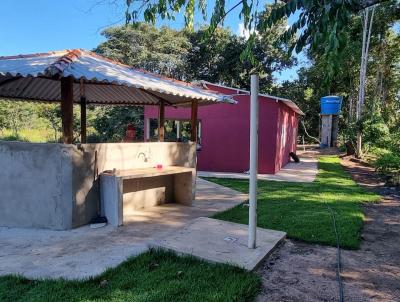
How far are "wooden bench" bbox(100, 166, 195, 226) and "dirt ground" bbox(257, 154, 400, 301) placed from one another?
265cm

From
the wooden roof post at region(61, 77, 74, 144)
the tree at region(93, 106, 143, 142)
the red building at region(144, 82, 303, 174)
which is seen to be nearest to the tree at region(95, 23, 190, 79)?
the tree at region(93, 106, 143, 142)

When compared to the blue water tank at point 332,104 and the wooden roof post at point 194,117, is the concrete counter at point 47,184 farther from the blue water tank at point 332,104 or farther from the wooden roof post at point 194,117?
the blue water tank at point 332,104

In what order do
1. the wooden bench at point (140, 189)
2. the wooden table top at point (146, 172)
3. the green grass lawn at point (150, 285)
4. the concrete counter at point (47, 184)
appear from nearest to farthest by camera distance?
the green grass lawn at point (150, 285), the concrete counter at point (47, 184), the wooden bench at point (140, 189), the wooden table top at point (146, 172)

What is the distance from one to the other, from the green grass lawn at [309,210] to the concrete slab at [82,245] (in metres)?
1.14

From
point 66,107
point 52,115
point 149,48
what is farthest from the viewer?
point 149,48

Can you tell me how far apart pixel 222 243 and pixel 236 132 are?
32.0 ft

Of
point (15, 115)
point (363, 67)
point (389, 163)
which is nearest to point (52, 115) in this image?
point (15, 115)

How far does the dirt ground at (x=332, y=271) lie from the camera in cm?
357

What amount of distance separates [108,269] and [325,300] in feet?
7.53

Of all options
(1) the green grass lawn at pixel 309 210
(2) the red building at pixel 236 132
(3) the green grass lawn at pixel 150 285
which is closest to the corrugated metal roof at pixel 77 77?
(1) the green grass lawn at pixel 309 210

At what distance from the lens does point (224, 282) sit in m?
3.59

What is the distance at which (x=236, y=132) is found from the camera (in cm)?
1426

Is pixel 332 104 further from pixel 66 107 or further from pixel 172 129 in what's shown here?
pixel 66 107

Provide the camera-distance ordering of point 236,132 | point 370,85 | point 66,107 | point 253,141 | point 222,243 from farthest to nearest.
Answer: point 370,85 → point 236,132 → point 66,107 → point 222,243 → point 253,141
